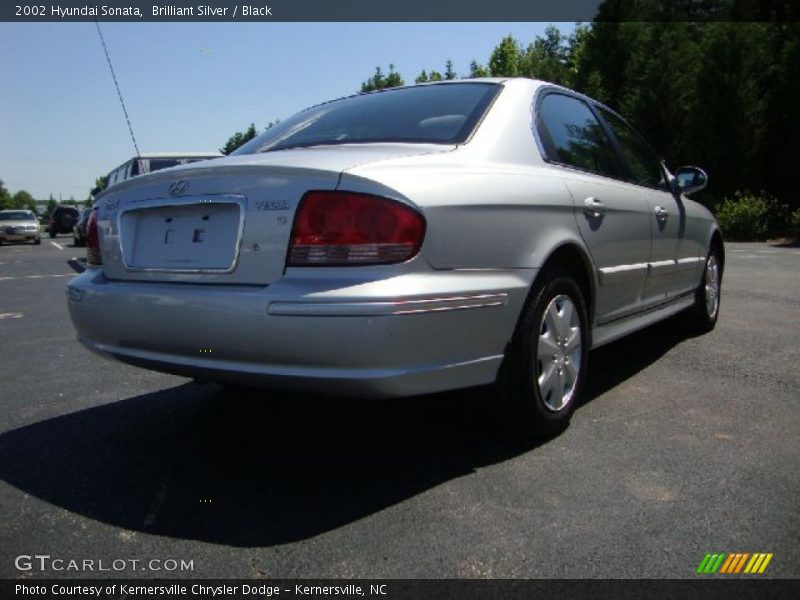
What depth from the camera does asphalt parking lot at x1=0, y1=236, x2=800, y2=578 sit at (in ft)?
6.75

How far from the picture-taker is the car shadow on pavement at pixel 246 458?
91.6 inches

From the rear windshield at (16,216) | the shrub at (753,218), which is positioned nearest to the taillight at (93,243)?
the shrub at (753,218)

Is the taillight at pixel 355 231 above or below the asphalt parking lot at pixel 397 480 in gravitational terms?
above

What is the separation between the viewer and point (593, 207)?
3285 millimetres

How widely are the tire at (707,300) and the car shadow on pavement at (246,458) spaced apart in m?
1.72

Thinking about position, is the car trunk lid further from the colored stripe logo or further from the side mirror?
the side mirror

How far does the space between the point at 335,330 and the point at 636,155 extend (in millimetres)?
2959

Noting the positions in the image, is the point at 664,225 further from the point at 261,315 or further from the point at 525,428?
the point at 261,315

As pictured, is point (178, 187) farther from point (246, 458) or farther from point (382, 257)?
point (246, 458)

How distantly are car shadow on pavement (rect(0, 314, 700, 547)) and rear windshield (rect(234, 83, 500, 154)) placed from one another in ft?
3.58

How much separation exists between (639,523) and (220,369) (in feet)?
4.84

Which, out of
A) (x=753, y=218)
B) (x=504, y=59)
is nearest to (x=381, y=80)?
(x=504, y=59)

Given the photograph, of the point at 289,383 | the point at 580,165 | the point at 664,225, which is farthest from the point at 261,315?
the point at 664,225

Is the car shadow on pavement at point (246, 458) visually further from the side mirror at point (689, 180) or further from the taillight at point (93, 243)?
the side mirror at point (689, 180)
